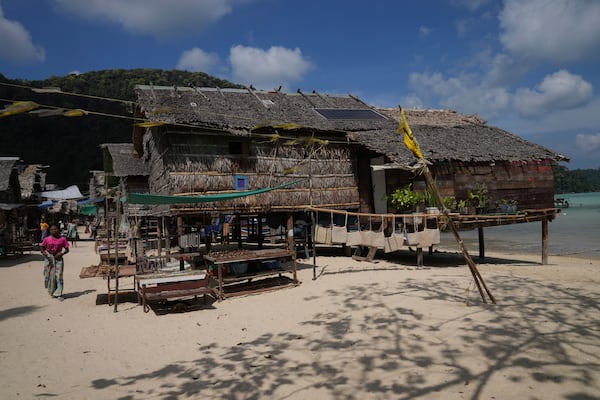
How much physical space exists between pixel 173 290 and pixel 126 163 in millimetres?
15966

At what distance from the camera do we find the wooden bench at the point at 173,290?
8062 millimetres

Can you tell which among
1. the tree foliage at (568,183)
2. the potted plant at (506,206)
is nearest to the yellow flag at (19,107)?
the potted plant at (506,206)

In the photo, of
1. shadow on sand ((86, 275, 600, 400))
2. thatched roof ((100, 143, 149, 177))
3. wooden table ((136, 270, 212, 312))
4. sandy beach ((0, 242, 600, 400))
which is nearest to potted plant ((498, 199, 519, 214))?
sandy beach ((0, 242, 600, 400))

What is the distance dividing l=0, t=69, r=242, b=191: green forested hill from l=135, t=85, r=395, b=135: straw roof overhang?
96.1 ft

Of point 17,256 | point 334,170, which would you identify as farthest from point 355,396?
point 17,256

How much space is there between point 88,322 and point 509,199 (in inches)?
554

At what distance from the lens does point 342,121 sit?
15.6 metres

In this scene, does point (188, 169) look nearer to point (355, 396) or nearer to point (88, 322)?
point (88, 322)

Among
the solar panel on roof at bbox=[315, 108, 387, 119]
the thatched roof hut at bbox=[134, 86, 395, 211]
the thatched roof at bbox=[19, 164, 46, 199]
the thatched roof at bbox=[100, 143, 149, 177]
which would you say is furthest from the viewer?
the thatched roof at bbox=[19, 164, 46, 199]

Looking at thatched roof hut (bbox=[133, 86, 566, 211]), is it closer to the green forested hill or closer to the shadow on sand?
the shadow on sand

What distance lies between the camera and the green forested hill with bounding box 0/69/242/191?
45.5m

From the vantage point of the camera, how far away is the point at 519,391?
412 cm

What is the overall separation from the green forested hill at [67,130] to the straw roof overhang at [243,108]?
29.3 metres

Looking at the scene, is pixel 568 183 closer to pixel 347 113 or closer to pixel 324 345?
pixel 347 113
